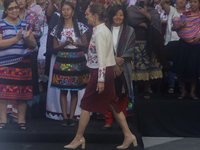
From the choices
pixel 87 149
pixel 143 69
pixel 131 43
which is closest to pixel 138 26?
pixel 143 69

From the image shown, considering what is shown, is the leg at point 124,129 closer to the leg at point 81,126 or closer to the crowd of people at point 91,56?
the crowd of people at point 91,56

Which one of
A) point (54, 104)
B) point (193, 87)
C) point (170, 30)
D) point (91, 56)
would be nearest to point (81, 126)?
point (91, 56)

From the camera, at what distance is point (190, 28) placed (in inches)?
216

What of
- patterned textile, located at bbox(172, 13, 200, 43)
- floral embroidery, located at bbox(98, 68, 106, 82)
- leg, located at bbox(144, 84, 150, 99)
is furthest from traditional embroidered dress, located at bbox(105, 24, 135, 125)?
patterned textile, located at bbox(172, 13, 200, 43)

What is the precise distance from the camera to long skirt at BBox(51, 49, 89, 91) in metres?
4.49

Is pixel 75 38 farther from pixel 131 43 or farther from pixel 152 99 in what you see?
pixel 152 99

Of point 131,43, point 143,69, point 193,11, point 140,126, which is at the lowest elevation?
point 140,126

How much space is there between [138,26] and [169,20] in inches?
34.3

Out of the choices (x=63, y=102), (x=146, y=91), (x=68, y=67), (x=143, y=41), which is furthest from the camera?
(x=146, y=91)

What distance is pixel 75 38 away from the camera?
4.54 meters

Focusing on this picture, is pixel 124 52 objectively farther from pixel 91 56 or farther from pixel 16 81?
pixel 16 81

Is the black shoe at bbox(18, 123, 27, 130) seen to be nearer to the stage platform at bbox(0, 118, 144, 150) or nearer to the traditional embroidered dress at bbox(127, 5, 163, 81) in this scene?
the stage platform at bbox(0, 118, 144, 150)

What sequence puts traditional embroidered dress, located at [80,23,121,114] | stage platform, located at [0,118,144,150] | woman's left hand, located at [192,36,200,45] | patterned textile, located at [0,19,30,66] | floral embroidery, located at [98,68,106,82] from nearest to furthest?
floral embroidery, located at [98,68,106,82] → traditional embroidered dress, located at [80,23,121,114] → stage platform, located at [0,118,144,150] → patterned textile, located at [0,19,30,66] → woman's left hand, located at [192,36,200,45]

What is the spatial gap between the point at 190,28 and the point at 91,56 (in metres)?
2.45
